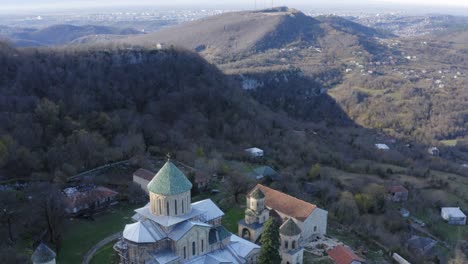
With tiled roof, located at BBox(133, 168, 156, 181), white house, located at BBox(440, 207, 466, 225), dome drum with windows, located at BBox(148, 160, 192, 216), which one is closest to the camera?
dome drum with windows, located at BBox(148, 160, 192, 216)

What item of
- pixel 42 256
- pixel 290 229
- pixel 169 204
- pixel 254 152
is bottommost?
pixel 254 152

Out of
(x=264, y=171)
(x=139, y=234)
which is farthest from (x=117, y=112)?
(x=139, y=234)

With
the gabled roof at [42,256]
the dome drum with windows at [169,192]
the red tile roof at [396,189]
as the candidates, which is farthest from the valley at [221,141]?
the dome drum with windows at [169,192]

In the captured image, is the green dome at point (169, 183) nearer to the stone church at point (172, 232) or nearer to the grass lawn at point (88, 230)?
the stone church at point (172, 232)

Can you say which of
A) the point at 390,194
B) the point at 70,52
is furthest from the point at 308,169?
the point at 70,52

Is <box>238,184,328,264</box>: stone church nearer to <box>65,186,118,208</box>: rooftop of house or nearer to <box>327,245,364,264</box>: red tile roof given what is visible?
<box>327,245,364,264</box>: red tile roof

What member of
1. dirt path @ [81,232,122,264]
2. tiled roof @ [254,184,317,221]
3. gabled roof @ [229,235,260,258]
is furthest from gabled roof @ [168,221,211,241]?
tiled roof @ [254,184,317,221]

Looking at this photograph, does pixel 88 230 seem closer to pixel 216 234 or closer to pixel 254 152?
pixel 216 234
